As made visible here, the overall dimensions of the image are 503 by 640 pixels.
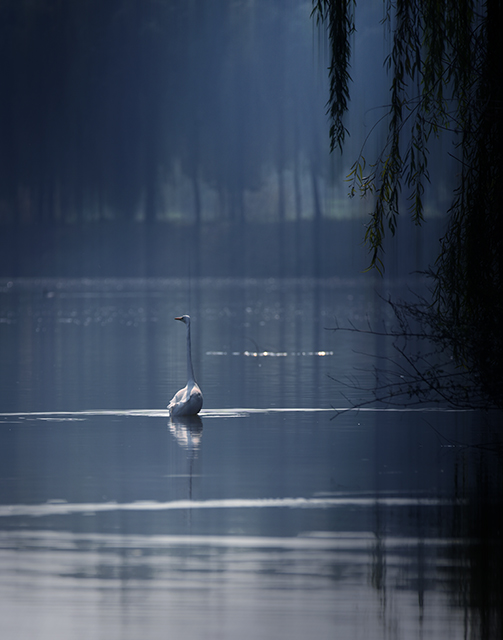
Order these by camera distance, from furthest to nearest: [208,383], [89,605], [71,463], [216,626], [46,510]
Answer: [208,383], [71,463], [46,510], [89,605], [216,626]

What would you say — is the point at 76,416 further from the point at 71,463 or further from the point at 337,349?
the point at 337,349

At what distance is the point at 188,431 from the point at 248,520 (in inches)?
250

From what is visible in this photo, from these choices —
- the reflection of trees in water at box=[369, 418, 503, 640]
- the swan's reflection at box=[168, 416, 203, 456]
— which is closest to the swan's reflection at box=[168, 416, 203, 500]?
the swan's reflection at box=[168, 416, 203, 456]

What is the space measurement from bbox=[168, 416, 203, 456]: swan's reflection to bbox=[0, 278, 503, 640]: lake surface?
0.14ft

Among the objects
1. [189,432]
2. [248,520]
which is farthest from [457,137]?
[189,432]

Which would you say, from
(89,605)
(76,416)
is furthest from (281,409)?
(89,605)

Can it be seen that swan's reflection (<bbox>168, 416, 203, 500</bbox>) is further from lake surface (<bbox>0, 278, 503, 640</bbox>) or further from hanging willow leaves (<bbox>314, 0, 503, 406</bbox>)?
hanging willow leaves (<bbox>314, 0, 503, 406</bbox>)

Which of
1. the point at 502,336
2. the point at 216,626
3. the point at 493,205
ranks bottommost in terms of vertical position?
the point at 216,626

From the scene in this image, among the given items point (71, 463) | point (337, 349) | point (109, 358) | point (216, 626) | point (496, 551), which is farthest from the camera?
point (337, 349)

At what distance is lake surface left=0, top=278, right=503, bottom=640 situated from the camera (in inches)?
282

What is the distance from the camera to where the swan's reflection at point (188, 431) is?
14.8 meters

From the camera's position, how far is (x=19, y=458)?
13562 mm

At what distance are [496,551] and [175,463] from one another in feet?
17.5

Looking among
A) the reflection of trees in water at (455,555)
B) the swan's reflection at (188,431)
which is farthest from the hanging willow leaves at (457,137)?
the swan's reflection at (188,431)
